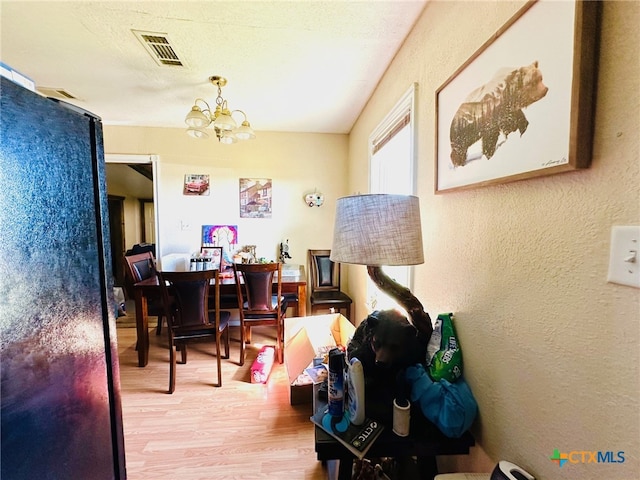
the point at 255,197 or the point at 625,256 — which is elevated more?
the point at 255,197

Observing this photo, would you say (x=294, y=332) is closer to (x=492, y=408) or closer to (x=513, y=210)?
(x=492, y=408)

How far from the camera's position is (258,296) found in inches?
92.7

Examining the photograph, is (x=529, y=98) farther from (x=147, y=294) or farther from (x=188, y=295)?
(x=147, y=294)

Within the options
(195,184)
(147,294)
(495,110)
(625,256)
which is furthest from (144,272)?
(625,256)

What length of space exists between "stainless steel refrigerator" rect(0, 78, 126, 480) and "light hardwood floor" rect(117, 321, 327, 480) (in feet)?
2.55

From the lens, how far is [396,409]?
0.89 metres

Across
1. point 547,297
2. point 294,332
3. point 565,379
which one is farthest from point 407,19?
point 294,332

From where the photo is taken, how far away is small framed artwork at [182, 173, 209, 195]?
320 centimetres

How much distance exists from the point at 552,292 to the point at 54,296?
125 centimetres

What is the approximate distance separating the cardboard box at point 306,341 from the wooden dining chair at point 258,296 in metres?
0.15

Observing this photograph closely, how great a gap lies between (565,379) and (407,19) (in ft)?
5.59

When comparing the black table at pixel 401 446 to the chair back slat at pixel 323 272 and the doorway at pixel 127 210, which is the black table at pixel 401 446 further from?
the doorway at pixel 127 210

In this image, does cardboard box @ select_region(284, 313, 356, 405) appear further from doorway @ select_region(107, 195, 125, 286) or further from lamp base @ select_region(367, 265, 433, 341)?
doorway @ select_region(107, 195, 125, 286)

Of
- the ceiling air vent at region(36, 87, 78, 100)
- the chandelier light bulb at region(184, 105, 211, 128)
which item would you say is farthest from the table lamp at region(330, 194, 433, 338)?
the ceiling air vent at region(36, 87, 78, 100)
